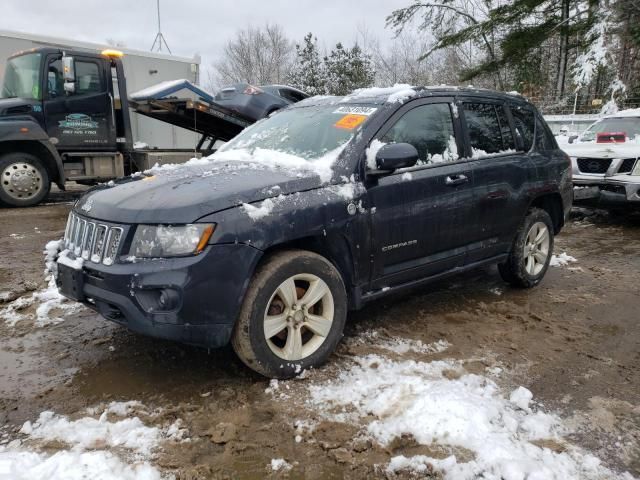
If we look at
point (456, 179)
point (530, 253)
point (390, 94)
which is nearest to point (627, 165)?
point (530, 253)

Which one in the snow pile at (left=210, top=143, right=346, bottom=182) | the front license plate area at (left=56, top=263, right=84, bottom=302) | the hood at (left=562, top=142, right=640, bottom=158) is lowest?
the front license plate area at (left=56, top=263, right=84, bottom=302)

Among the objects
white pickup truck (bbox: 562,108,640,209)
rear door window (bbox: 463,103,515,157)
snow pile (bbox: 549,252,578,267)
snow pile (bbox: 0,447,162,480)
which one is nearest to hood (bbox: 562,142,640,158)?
white pickup truck (bbox: 562,108,640,209)

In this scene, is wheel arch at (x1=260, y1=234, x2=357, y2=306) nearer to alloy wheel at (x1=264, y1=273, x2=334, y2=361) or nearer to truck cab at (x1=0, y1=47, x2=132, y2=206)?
alloy wheel at (x1=264, y1=273, x2=334, y2=361)

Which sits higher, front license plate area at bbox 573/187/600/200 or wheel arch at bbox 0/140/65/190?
wheel arch at bbox 0/140/65/190

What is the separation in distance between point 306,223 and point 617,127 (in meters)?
8.34

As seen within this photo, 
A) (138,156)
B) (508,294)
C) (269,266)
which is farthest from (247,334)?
(138,156)

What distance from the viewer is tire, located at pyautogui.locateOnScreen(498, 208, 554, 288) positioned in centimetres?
475

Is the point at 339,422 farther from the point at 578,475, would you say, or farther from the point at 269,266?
the point at 578,475

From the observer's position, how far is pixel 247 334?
2871 mm

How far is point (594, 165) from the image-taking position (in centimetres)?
823

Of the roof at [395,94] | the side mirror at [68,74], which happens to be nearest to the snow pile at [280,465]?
the roof at [395,94]

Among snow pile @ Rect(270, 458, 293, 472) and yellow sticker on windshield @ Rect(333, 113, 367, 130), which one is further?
yellow sticker on windshield @ Rect(333, 113, 367, 130)

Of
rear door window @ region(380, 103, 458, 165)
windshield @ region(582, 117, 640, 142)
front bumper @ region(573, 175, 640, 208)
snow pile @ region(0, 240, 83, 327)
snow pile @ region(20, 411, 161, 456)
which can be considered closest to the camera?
snow pile @ region(20, 411, 161, 456)

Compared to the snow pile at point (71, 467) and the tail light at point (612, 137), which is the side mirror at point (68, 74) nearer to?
the snow pile at point (71, 467)
